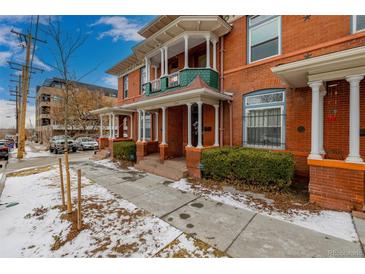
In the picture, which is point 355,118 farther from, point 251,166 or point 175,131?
point 175,131

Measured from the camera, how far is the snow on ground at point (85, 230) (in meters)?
2.71

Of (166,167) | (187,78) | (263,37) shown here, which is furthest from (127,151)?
(263,37)

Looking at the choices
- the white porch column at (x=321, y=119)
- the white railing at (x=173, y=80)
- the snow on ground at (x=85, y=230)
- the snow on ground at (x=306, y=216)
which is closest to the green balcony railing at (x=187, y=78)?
the white railing at (x=173, y=80)

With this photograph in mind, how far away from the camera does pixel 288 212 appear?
12.7 feet

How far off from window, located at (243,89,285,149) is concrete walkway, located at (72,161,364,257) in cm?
353

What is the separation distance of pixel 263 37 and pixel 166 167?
265 inches

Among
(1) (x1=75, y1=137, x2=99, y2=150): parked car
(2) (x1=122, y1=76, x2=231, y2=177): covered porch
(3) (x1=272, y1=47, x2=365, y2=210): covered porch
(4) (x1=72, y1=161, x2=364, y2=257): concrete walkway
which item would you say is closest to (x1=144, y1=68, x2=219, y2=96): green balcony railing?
(2) (x1=122, y1=76, x2=231, y2=177): covered porch

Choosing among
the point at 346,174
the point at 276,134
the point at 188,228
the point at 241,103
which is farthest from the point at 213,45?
the point at 188,228

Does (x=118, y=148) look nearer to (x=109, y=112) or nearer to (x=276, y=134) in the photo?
(x=109, y=112)

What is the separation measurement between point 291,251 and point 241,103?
18.4ft

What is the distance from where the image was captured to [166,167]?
753 cm

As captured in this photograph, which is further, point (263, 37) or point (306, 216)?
point (263, 37)

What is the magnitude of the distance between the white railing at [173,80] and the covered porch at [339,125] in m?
4.58

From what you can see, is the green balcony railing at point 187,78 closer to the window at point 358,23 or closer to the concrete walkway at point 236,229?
the window at point 358,23
